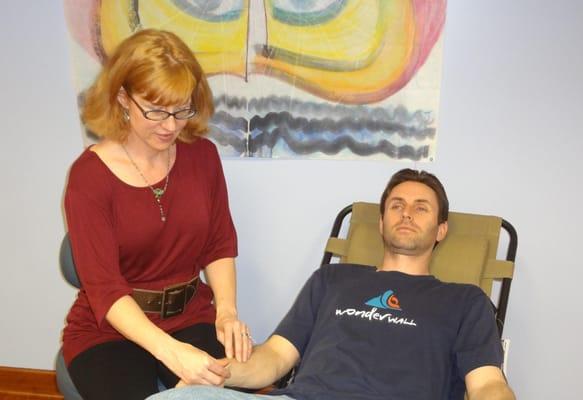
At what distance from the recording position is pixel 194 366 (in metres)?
Answer: 1.45

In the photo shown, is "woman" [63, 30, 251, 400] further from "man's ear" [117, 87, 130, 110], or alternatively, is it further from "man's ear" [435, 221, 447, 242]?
"man's ear" [435, 221, 447, 242]

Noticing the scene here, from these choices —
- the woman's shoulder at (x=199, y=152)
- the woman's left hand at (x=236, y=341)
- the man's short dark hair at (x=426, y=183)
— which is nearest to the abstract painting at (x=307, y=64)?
the man's short dark hair at (x=426, y=183)

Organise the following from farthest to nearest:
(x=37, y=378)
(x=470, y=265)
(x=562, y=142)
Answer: (x=37, y=378), (x=562, y=142), (x=470, y=265)

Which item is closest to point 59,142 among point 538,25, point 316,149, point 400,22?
point 316,149

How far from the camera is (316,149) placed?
223 cm

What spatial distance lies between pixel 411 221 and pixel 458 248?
207mm

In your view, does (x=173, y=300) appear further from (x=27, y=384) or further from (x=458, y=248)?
(x=27, y=384)

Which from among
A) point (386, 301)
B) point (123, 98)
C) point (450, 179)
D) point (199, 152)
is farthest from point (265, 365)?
point (450, 179)

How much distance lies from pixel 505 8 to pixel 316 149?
0.77m

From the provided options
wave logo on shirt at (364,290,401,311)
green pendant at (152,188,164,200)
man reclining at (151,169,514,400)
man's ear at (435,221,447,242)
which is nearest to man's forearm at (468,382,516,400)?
man reclining at (151,169,514,400)

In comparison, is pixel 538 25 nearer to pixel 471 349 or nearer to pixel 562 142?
pixel 562 142

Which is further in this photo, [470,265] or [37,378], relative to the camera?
[37,378]

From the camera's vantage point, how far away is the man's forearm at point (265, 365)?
5.27 feet

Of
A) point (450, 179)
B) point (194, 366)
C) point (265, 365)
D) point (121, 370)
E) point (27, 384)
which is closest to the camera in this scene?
point (194, 366)
